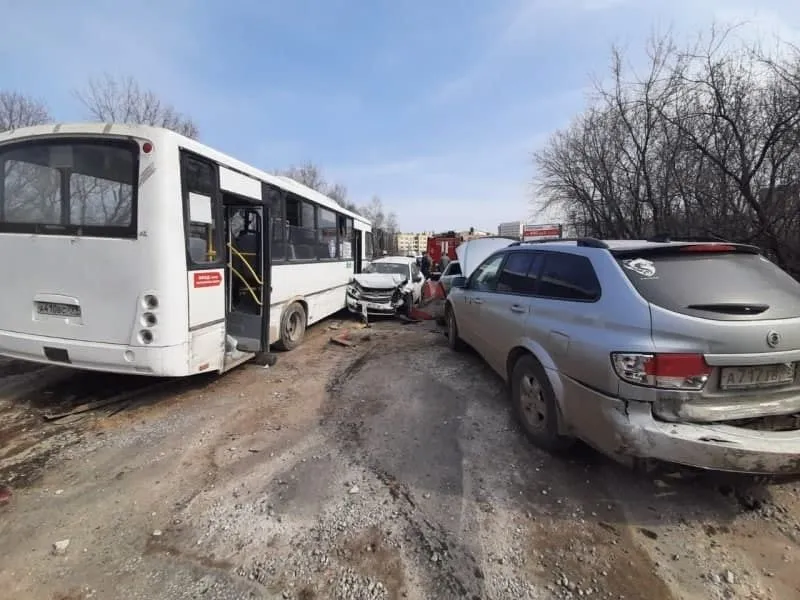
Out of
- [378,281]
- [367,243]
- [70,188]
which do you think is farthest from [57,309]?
[367,243]

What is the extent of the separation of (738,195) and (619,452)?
468 inches

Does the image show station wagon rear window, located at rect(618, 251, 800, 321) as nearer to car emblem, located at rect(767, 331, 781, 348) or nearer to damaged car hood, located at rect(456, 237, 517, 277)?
car emblem, located at rect(767, 331, 781, 348)

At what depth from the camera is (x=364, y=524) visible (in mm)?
2730

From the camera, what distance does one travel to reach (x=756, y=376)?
8.73ft

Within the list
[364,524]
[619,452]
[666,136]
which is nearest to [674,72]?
[666,136]

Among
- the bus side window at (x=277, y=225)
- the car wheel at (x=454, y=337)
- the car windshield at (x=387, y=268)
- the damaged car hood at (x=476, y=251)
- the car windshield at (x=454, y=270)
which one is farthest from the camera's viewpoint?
the car windshield at (x=454, y=270)

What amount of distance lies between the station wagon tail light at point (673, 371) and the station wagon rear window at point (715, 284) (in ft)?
1.02

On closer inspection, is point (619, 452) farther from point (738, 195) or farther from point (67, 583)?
point (738, 195)

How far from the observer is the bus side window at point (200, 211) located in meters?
4.44

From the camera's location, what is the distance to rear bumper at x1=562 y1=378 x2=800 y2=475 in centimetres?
244

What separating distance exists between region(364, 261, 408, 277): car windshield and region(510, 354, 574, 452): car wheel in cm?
887

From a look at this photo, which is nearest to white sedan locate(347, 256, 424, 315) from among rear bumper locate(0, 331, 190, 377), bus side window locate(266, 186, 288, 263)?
bus side window locate(266, 186, 288, 263)

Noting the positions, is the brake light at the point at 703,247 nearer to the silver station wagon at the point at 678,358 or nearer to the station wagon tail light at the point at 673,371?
the silver station wagon at the point at 678,358

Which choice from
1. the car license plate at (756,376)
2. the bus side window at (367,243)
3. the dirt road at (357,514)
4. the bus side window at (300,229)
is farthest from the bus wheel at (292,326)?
the car license plate at (756,376)
